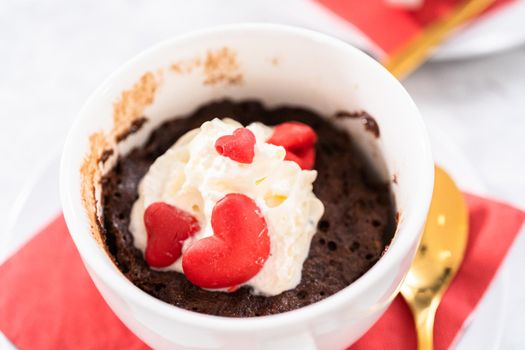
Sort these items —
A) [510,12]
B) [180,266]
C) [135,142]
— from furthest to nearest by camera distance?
[510,12] → [135,142] → [180,266]

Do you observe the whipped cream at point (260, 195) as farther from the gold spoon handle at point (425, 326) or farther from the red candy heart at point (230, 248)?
the gold spoon handle at point (425, 326)

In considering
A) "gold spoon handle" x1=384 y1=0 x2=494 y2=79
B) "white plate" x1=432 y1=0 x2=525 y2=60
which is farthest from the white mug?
"white plate" x1=432 y1=0 x2=525 y2=60

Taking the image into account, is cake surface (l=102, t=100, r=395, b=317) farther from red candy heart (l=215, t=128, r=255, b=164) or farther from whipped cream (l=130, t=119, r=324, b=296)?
red candy heart (l=215, t=128, r=255, b=164)

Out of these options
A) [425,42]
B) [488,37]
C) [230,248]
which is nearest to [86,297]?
[230,248]

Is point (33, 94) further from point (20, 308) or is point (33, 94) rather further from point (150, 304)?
point (150, 304)

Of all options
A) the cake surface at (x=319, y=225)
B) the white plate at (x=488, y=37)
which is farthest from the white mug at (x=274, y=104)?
the white plate at (x=488, y=37)

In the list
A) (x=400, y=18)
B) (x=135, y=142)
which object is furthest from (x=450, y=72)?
(x=135, y=142)

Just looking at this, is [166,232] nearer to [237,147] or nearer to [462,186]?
[237,147]
